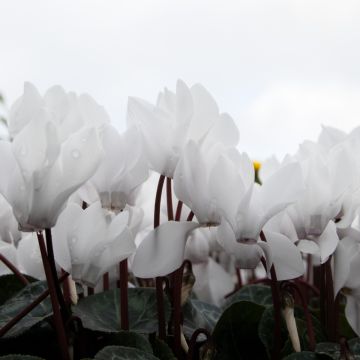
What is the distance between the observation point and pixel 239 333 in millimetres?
916

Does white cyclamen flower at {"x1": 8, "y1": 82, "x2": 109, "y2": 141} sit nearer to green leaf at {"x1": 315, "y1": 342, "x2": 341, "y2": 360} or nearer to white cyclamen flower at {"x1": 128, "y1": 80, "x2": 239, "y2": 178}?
white cyclamen flower at {"x1": 128, "y1": 80, "x2": 239, "y2": 178}

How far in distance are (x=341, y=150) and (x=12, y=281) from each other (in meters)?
0.50

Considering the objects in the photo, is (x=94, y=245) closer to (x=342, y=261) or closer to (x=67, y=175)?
(x=67, y=175)

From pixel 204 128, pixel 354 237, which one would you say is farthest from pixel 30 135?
pixel 354 237

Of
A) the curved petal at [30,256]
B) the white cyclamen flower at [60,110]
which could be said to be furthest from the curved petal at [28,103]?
the curved petal at [30,256]

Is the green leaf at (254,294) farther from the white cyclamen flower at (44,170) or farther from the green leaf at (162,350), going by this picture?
the white cyclamen flower at (44,170)

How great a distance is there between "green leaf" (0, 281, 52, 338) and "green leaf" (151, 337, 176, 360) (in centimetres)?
14

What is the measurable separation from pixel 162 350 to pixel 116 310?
0.12 m

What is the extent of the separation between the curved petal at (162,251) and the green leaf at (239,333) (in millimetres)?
191

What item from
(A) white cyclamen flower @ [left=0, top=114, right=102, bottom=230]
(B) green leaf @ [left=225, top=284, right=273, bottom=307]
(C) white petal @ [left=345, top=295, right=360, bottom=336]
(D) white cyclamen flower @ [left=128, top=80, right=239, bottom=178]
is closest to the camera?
(A) white cyclamen flower @ [left=0, top=114, right=102, bottom=230]

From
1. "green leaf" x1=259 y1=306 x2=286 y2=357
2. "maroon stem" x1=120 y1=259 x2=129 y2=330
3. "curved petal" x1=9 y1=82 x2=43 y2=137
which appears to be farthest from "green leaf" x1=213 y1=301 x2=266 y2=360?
"curved petal" x1=9 y1=82 x2=43 y2=137

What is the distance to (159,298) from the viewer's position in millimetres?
801

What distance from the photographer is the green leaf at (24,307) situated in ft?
2.61

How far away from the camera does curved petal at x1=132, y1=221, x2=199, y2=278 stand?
737mm
